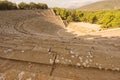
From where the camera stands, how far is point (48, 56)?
71.1 inches

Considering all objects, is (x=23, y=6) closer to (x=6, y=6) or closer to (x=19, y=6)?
(x=19, y=6)

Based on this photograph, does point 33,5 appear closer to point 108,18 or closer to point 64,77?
point 108,18

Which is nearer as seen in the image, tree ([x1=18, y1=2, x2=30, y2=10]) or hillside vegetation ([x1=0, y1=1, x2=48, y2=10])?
hillside vegetation ([x1=0, y1=1, x2=48, y2=10])

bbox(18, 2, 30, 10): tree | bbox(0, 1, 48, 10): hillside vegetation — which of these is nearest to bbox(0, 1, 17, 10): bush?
bbox(0, 1, 48, 10): hillside vegetation

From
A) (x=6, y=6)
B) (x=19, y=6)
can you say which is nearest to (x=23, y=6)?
(x=19, y=6)

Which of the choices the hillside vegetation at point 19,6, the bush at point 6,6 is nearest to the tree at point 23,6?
the hillside vegetation at point 19,6

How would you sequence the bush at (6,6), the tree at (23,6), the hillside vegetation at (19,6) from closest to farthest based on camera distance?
the bush at (6,6), the hillside vegetation at (19,6), the tree at (23,6)

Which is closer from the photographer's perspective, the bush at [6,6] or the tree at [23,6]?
the bush at [6,6]

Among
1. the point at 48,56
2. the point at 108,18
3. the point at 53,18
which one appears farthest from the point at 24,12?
the point at 48,56

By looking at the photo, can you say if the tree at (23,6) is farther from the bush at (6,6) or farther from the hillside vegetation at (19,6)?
the bush at (6,6)

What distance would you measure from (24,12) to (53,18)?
28.2 feet

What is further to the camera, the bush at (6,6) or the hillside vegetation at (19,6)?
the hillside vegetation at (19,6)

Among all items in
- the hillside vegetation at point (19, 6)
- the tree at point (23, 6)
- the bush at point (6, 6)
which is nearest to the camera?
the bush at point (6, 6)

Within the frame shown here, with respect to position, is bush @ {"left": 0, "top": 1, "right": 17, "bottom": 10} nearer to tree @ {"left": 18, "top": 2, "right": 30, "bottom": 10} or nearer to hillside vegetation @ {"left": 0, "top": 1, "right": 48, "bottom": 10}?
hillside vegetation @ {"left": 0, "top": 1, "right": 48, "bottom": 10}
